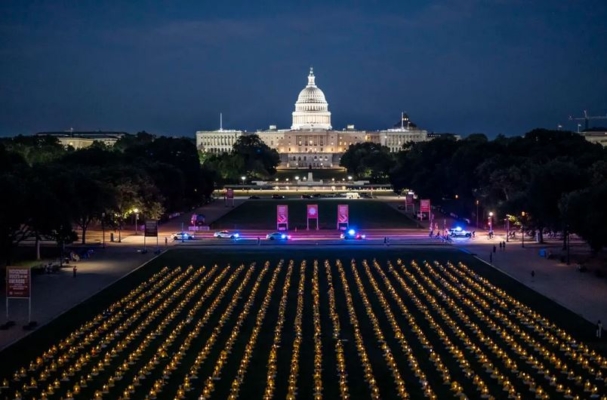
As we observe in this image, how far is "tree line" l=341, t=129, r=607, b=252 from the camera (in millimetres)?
59031

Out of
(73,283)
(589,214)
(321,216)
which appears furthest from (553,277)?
(321,216)

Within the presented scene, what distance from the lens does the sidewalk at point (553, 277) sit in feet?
149

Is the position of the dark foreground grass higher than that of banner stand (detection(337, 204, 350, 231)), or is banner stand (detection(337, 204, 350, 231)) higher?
banner stand (detection(337, 204, 350, 231))

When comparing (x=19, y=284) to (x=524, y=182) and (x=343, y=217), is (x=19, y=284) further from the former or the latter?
(x=524, y=182)

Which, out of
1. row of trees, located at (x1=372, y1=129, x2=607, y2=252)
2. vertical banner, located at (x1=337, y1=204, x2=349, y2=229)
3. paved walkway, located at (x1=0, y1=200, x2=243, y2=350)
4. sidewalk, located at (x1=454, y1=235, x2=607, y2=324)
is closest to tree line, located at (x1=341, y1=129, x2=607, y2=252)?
row of trees, located at (x1=372, y1=129, x2=607, y2=252)

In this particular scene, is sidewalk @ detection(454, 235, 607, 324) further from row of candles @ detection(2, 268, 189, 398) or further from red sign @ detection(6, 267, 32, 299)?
red sign @ detection(6, 267, 32, 299)

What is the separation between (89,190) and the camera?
241 feet

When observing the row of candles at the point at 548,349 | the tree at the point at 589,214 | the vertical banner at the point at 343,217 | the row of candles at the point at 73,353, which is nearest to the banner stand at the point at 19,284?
the row of candles at the point at 73,353

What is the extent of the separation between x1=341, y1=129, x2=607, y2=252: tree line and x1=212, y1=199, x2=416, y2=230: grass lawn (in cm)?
635

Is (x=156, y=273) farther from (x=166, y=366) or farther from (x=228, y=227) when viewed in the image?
(x=228, y=227)

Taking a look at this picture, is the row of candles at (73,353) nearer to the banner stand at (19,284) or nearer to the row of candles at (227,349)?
the banner stand at (19,284)

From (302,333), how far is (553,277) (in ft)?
68.0

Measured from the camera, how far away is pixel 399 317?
1671 inches

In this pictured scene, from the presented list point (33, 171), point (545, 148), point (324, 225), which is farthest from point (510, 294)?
point (545, 148)
